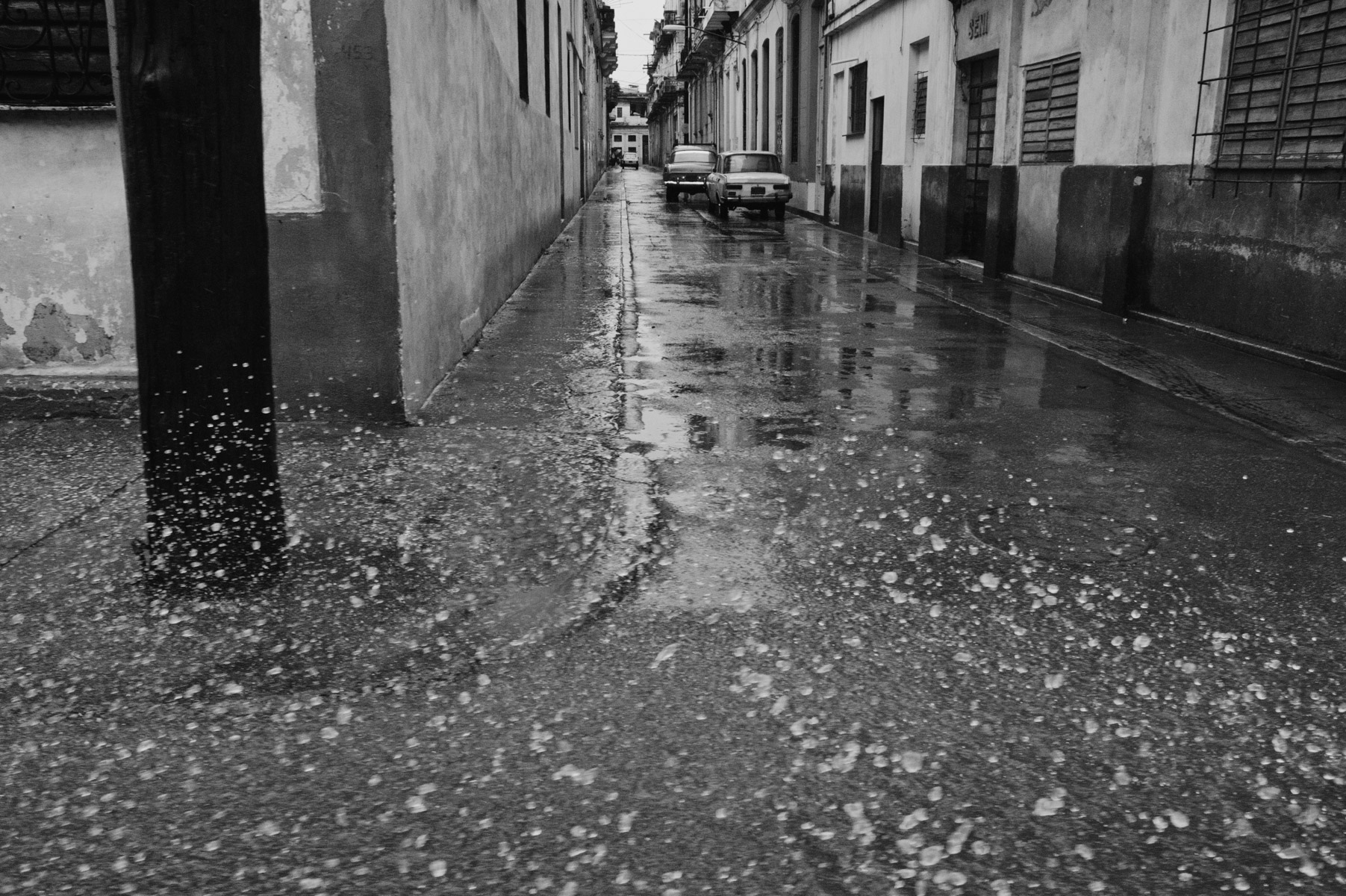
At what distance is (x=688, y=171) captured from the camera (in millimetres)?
34875

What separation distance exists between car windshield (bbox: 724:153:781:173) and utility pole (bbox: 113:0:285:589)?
78.6 feet

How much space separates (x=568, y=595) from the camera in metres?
3.73

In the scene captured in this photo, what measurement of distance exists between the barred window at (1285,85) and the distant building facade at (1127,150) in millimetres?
13

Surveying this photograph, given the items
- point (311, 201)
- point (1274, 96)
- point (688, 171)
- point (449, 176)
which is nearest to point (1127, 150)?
point (1274, 96)

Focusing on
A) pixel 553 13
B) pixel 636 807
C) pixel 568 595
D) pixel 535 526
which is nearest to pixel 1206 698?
pixel 636 807

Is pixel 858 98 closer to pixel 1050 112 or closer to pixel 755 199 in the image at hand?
pixel 755 199

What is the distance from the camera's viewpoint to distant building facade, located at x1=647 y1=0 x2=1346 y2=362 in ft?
26.1

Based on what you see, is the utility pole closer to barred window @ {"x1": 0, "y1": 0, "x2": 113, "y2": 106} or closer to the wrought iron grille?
barred window @ {"x1": 0, "y1": 0, "x2": 113, "y2": 106}

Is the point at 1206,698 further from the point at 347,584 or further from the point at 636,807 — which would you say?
the point at 347,584

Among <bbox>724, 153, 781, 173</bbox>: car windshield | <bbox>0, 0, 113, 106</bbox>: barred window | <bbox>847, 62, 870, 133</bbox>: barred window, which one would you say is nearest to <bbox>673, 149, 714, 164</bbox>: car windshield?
<bbox>724, 153, 781, 173</bbox>: car windshield

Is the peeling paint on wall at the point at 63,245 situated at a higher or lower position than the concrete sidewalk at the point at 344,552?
higher

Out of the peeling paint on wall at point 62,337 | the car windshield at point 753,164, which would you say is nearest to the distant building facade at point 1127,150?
the car windshield at point 753,164

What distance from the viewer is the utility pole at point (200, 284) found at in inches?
141

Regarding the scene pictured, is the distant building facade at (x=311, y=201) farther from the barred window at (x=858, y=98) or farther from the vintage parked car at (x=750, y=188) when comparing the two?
the vintage parked car at (x=750, y=188)
